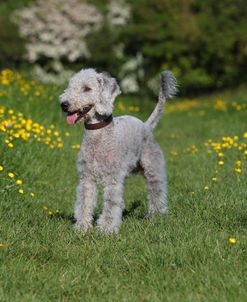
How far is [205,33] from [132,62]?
11.0ft

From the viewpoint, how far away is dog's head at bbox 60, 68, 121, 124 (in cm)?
550

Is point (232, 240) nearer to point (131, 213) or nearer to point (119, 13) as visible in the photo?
point (131, 213)

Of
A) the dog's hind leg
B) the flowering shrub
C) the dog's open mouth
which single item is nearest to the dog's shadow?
the dog's hind leg

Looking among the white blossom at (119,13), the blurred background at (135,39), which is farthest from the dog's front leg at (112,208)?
the white blossom at (119,13)

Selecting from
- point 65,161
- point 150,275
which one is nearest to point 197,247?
point 150,275

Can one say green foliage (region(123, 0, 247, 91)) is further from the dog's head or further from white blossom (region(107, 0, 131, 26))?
the dog's head

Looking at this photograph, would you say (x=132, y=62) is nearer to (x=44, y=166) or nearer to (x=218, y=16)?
(x=218, y=16)

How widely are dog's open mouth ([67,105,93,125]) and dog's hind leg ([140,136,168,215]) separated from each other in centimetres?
109

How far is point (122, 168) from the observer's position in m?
5.77

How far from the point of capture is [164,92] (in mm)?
6852

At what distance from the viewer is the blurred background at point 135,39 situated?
82.3 feet

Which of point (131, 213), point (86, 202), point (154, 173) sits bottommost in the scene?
point (131, 213)

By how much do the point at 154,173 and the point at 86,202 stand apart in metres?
1.09

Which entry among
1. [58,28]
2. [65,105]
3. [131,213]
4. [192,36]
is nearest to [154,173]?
[131,213]
